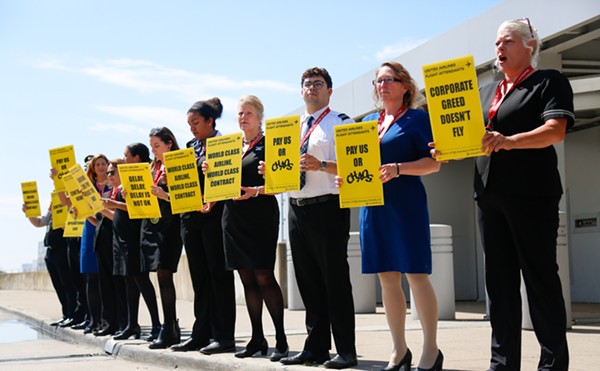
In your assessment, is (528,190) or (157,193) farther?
(157,193)

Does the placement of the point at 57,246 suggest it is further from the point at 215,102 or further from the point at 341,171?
the point at 341,171

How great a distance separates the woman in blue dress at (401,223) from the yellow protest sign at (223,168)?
1.60 metres

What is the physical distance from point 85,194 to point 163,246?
75.1 inches

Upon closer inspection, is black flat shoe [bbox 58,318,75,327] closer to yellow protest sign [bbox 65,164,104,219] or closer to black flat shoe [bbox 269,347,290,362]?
yellow protest sign [bbox 65,164,104,219]

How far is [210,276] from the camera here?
815 cm

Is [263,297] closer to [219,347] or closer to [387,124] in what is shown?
[219,347]

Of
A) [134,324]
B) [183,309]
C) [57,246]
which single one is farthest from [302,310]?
[134,324]

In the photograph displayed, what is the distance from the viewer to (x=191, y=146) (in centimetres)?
841

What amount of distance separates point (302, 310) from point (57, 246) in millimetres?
4619

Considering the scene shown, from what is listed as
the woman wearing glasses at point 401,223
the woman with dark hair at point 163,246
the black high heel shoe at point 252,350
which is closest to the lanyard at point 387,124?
the woman wearing glasses at point 401,223

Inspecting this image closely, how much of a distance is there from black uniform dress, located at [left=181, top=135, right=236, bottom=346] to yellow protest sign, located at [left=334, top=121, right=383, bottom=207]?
2344mm

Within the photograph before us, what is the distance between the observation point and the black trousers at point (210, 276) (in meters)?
7.91

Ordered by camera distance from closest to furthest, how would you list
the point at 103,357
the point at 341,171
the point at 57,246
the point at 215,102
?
the point at 341,171, the point at 215,102, the point at 103,357, the point at 57,246

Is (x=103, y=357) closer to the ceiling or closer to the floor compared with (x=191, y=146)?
closer to the floor
